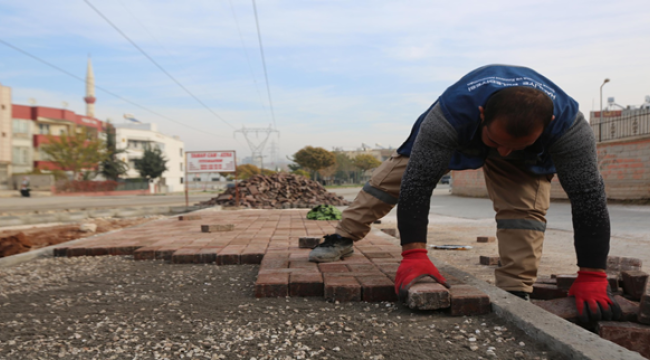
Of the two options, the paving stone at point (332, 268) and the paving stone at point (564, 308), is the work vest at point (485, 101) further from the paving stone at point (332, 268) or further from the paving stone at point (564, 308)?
the paving stone at point (332, 268)

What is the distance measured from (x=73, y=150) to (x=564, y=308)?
45.5m

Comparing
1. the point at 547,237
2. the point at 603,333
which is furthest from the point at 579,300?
the point at 547,237

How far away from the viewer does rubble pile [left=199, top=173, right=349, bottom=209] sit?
491 inches

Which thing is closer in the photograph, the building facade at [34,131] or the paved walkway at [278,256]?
the paved walkway at [278,256]

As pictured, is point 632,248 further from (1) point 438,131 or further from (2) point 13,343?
(2) point 13,343

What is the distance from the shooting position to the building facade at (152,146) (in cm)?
6109

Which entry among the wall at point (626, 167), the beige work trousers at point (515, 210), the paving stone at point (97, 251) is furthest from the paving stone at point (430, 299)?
the wall at point (626, 167)

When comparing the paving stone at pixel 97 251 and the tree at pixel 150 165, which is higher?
the tree at pixel 150 165

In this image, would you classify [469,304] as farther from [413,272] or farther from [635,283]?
[635,283]

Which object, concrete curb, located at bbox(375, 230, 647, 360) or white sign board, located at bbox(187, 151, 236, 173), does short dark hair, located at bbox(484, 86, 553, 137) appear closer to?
concrete curb, located at bbox(375, 230, 647, 360)

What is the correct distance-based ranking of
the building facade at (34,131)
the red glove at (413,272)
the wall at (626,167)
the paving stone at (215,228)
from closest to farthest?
the red glove at (413,272), the paving stone at (215,228), the wall at (626,167), the building facade at (34,131)

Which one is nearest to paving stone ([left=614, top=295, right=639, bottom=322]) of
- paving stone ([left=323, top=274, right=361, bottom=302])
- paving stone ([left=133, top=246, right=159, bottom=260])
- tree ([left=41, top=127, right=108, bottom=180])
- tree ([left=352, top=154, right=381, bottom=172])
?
paving stone ([left=323, top=274, right=361, bottom=302])

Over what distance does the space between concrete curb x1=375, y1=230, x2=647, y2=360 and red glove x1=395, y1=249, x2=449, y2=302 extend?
28cm

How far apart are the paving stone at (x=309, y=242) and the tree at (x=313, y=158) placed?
5280 cm
